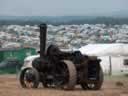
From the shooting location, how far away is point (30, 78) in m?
34.4

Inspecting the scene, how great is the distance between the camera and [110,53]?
60.3m

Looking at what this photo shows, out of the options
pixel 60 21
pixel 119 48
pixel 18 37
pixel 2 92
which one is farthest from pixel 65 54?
pixel 60 21

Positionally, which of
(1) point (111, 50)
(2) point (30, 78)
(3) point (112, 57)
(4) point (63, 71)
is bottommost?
(3) point (112, 57)

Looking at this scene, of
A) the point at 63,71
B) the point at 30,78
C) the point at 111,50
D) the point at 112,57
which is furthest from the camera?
the point at 111,50

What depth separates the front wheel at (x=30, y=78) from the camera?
34.1 metres

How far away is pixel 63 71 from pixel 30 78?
2.00m

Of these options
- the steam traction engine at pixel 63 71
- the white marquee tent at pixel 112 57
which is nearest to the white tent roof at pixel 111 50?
the white marquee tent at pixel 112 57

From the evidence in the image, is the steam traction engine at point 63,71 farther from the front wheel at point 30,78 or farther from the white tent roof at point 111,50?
the white tent roof at point 111,50

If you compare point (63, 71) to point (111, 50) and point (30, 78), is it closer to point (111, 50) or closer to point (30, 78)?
point (30, 78)

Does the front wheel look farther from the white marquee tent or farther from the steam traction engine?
the white marquee tent

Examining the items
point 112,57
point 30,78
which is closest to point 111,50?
point 112,57

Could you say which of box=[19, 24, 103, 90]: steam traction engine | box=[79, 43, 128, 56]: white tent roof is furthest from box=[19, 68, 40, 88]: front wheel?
box=[79, 43, 128, 56]: white tent roof

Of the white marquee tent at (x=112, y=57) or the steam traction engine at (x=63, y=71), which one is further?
the white marquee tent at (x=112, y=57)

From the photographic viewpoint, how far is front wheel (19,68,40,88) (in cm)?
3409
